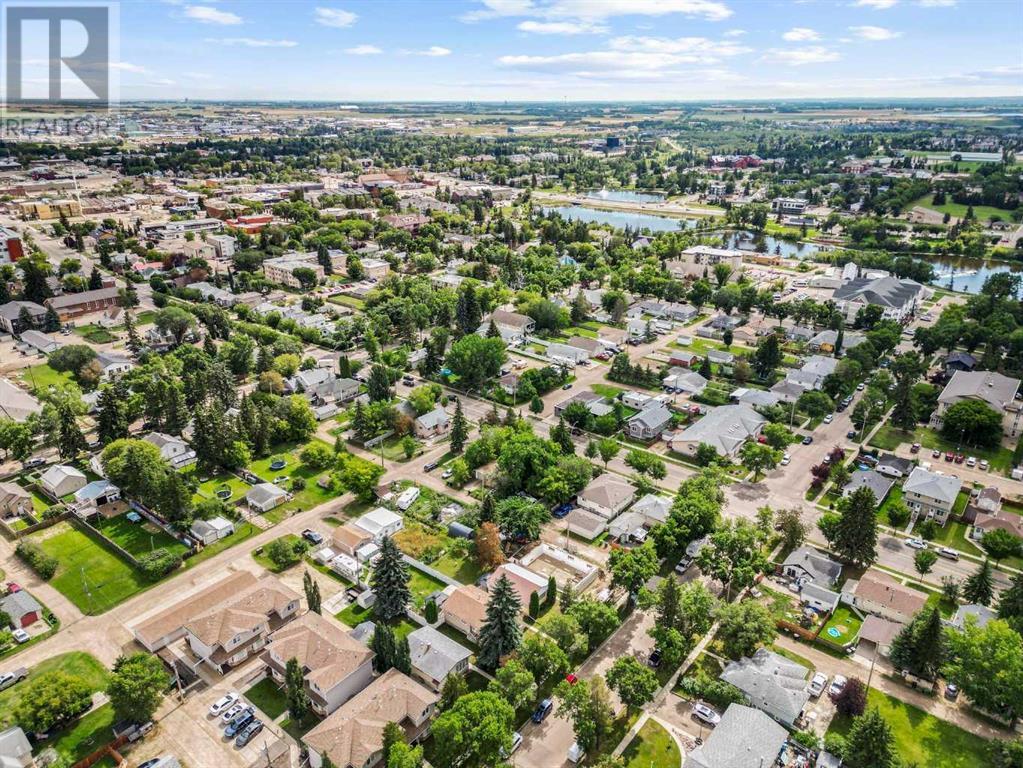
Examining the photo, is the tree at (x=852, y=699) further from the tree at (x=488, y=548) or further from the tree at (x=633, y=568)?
the tree at (x=488, y=548)

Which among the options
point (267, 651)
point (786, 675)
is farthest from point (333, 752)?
point (786, 675)

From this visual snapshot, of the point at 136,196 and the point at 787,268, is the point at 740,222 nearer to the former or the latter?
the point at 787,268

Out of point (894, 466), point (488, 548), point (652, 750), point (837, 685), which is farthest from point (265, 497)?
point (894, 466)

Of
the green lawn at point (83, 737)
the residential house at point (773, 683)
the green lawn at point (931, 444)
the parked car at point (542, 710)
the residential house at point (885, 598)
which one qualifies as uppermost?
the green lawn at point (931, 444)

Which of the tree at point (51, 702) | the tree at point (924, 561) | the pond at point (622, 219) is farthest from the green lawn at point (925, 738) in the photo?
the pond at point (622, 219)

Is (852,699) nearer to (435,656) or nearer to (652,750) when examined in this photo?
(652,750)
